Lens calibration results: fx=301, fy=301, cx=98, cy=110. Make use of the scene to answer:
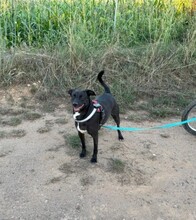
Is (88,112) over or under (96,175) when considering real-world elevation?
over

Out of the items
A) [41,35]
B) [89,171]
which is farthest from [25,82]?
[89,171]

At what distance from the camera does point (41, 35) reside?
573 centimetres

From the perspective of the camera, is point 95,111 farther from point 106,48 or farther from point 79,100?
point 106,48

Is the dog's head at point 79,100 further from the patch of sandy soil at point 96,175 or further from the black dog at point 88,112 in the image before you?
the patch of sandy soil at point 96,175

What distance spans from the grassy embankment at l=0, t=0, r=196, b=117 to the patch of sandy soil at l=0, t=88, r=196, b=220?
97 centimetres

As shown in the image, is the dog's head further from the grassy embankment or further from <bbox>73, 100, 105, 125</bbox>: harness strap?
the grassy embankment

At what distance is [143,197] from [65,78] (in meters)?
2.74

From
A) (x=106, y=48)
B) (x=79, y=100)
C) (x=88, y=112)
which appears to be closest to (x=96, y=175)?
(x=88, y=112)

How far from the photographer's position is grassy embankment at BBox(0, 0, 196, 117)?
4.99 metres

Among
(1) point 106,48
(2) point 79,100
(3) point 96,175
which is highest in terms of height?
(2) point 79,100

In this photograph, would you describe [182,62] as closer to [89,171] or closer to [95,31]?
[95,31]

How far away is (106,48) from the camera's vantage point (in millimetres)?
5367

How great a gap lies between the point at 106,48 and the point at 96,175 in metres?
2.90

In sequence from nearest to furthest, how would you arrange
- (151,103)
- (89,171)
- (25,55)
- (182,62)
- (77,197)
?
(77,197)
(89,171)
(151,103)
(25,55)
(182,62)
